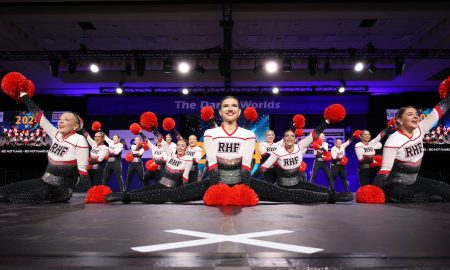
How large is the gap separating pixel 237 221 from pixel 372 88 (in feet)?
37.6

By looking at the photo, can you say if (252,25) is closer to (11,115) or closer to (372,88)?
(372,88)

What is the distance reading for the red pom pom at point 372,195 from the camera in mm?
3941

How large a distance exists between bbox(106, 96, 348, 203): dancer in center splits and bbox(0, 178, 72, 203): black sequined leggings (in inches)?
27.7

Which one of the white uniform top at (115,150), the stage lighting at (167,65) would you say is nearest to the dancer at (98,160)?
the white uniform top at (115,150)

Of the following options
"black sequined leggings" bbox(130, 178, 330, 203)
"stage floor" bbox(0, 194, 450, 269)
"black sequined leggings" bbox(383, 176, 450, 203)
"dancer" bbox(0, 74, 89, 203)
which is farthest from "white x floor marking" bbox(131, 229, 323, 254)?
"dancer" bbox(0, 74, 89, 203)

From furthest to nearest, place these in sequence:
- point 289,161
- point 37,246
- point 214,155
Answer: point 289,161, point 214,155, point 37,246

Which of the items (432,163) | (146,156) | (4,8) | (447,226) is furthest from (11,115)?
(432,163)

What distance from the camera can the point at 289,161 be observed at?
5004 millimetres

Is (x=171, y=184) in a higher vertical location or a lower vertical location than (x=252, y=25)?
lower

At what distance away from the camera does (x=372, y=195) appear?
13.0 ft

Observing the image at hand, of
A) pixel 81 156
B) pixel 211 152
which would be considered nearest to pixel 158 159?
pixel 81 156

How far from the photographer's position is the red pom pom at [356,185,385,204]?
3.94 metres

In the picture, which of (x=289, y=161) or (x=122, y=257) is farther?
(x=289, y=161)

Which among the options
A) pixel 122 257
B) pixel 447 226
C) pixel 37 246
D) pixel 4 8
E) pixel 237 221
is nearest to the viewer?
pixel 122 257
